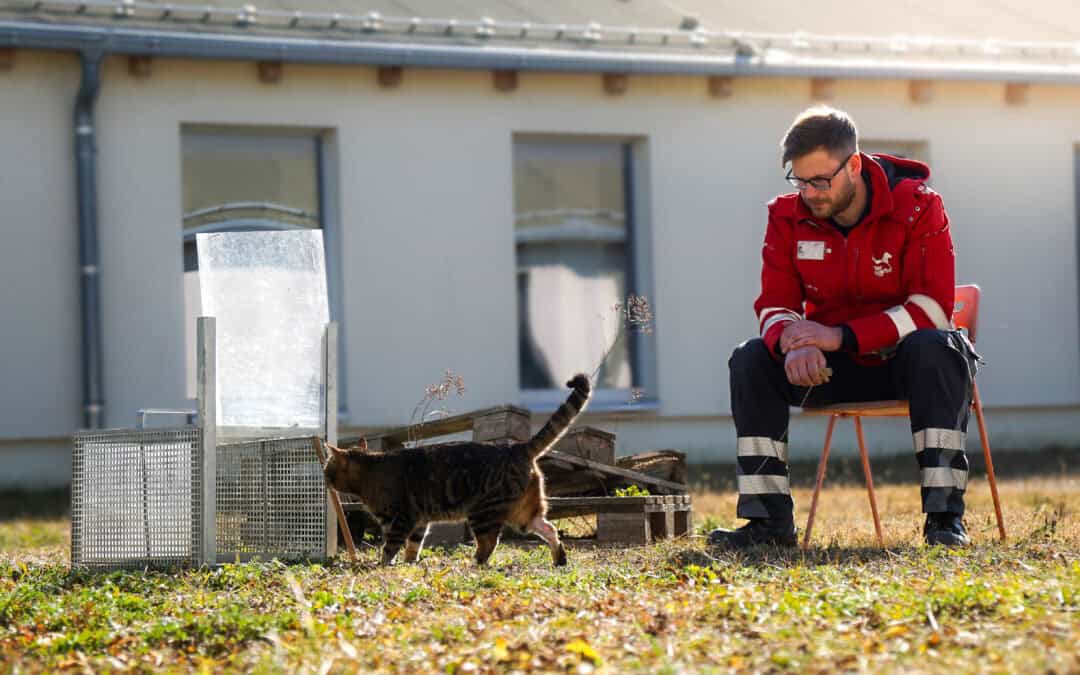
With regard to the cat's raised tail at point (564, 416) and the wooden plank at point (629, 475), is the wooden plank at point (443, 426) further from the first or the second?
the cat's raised tail at point (564, 416)

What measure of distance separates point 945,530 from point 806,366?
777mm

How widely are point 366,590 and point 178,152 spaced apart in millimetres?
6643

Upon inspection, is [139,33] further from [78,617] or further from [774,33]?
[78,617]

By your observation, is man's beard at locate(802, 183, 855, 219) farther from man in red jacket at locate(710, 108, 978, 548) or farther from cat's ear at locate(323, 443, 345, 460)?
cat's ear at locate(323, 443, 345, 460)

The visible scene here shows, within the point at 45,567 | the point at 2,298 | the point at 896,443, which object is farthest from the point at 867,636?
the point at 896,443

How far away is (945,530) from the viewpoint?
559 cm

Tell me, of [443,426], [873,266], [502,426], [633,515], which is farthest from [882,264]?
[443,426]

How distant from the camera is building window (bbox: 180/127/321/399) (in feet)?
36.5

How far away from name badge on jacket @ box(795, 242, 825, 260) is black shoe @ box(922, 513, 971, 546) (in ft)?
3.53

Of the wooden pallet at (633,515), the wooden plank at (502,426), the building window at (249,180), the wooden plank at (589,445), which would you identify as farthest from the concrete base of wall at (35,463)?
the wooden pallet at (633,515)

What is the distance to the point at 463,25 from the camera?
11.7 metres

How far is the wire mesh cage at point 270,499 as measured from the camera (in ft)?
19.3

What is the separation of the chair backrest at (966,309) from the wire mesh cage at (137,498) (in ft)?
10.0

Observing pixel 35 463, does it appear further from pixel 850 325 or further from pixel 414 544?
pixel 850 325
